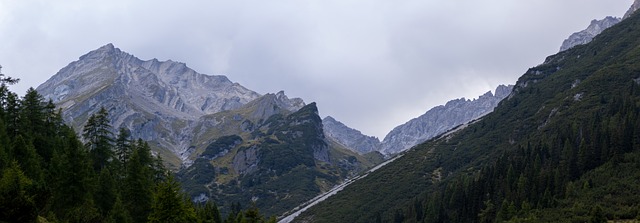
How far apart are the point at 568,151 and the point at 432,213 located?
35062mm

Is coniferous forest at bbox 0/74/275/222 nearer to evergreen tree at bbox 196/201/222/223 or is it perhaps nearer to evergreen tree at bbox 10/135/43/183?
evergreen tree at bbox 10/135/43/183

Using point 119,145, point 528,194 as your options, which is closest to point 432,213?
point 528,194

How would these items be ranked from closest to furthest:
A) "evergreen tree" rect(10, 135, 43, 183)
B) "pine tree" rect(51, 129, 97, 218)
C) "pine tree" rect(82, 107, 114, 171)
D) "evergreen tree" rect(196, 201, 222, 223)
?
"evergreen tree" rect(10, 135, 43, 183) → "pine tree" rect(51, 129, 97, 218) → "evergreen tree" rect(196, 201, 222, 223) → "pine tree" rect(82, 107, 114, 171)

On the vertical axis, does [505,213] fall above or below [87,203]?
below

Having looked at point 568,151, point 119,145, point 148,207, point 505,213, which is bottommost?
point 505,213

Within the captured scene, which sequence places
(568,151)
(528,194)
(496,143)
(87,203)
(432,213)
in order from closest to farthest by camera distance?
(87,203)
(528,194)
(568,151)
(432,213)
(496,143)

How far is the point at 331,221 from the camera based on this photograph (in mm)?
→ 181250

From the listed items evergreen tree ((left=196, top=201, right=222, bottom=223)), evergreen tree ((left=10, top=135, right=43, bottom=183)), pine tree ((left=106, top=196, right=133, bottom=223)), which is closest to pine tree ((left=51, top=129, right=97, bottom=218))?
evergreen tree ((left=10, top=135, right=43, bottom=183))

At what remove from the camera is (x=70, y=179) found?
51000 millimetres

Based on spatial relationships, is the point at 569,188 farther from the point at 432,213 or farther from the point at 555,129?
the point at 555,129

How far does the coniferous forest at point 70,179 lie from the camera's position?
3859cm

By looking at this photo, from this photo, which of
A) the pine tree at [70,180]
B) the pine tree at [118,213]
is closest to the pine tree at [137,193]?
the pine tree at [70,180]

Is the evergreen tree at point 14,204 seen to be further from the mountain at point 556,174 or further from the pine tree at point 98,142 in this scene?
the mountain at point 556,174

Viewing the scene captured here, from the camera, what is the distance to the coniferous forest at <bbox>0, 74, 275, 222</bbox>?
38594mm
